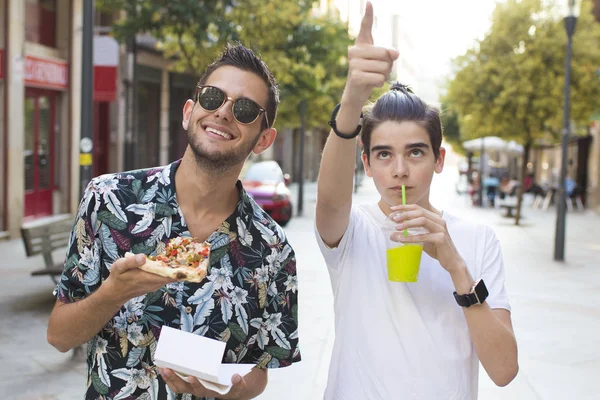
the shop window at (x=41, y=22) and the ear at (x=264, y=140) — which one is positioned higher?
the shop window at (x=41, y=22)

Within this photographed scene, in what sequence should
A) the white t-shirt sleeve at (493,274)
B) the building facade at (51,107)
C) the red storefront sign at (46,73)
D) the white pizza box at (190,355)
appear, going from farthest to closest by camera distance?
the red storefront sign at (46,73)
the building facade at (51,107)
the white t-shirt sleeve at (493,274)
the white pizza box at (190,355)

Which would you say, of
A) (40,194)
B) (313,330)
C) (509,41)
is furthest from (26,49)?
(509,41)

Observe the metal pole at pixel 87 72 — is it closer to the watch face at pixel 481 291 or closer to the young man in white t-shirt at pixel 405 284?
the young man in white t-shirt at pixel 405 284

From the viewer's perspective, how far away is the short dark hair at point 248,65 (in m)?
2.47

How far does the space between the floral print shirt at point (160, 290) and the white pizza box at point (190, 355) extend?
0.18 m

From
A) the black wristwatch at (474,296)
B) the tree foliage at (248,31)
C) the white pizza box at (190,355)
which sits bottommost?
the white pizza box at (190,355)

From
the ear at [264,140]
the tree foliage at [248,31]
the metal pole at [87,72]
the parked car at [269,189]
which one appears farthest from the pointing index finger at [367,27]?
the parked car at [269,189]

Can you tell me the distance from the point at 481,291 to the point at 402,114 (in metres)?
0.60

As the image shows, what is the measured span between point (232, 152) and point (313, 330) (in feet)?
17.5

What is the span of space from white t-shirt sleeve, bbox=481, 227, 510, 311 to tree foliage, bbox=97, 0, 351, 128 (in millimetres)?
10173

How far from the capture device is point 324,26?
18.8 metres

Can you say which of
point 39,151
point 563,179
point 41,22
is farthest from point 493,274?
point 41,22

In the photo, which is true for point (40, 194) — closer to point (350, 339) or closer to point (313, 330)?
point (313, 330)

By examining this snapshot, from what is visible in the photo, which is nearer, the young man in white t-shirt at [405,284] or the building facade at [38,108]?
the young man in white t-shirt at [405,284]
